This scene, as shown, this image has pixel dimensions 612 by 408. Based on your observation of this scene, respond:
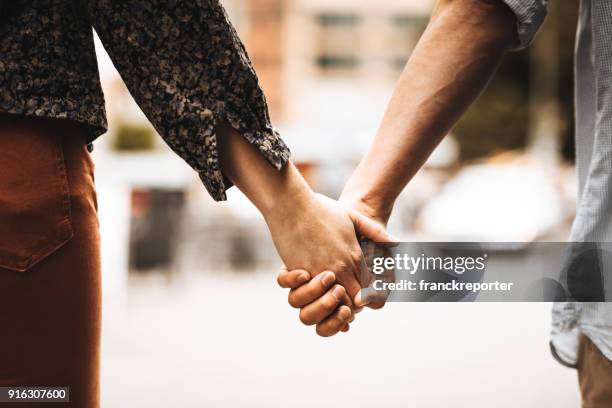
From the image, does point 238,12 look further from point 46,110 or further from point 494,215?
point 46,110

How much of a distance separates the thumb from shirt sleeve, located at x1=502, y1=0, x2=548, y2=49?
0.61 metres

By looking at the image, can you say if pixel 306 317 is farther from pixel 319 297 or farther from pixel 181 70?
pixel 181 70

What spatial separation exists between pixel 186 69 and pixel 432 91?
752 mm

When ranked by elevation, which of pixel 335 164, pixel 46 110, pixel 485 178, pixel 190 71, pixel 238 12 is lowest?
pixel 46 110

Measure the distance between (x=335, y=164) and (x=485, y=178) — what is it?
1707cm

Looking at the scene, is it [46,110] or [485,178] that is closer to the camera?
[46,110]

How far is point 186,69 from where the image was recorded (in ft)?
5.64

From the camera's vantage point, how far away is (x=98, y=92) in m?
1.57

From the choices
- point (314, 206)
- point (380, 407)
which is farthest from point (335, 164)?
point (314, 206)

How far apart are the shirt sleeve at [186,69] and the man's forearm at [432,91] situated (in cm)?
59

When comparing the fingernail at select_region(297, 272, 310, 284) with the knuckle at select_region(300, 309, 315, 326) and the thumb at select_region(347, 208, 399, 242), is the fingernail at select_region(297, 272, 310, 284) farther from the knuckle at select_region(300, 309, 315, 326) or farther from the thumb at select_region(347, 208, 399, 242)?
the thumb at select_region(347, 208, 399, 242)

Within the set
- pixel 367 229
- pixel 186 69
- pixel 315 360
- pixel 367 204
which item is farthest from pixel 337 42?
pixel 186 69

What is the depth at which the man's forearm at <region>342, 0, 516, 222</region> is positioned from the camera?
2.11 metres

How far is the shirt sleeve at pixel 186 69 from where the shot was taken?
1.69 m
